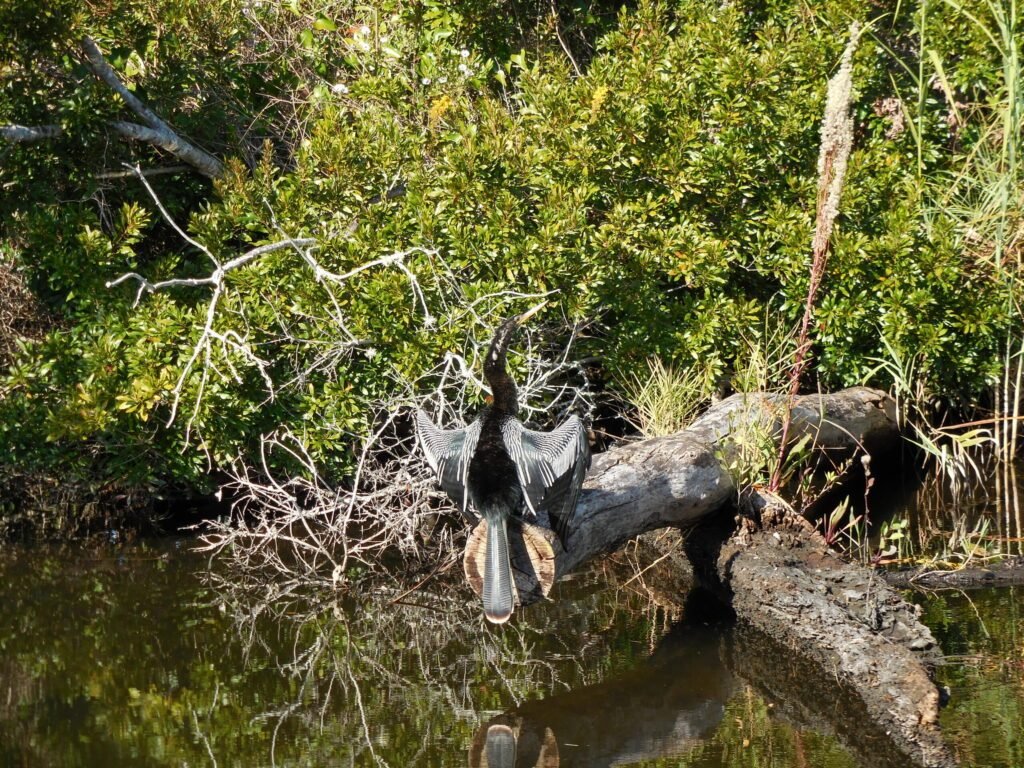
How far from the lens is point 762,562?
16.1ft

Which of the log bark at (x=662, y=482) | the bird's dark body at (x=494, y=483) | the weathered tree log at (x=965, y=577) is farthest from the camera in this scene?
the weathered tree log at (x=965, y=577)

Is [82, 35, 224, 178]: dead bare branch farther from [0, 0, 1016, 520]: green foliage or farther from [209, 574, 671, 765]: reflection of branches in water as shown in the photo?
[209, 574, 671, 765]: reflection of branches in water

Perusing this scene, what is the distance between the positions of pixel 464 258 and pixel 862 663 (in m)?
3.05

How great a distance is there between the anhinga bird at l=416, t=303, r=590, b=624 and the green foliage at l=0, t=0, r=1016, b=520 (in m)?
1.26

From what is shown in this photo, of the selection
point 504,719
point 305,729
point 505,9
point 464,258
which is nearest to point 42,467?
point 464,258

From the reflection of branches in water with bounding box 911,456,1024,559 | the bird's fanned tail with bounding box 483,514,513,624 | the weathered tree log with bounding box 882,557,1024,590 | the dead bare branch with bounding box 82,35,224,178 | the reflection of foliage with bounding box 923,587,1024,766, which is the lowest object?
the reflection of branches in water with bounding box 911,456,1024,559

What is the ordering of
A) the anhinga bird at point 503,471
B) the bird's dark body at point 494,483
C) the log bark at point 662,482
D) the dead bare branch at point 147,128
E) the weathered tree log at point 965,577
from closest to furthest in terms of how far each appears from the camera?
1. the anhinga bird at point 503,471
2. the bird's dark body at point 494,483
3. the log bark at point 662,482
4. the weathered tree log at point 965,577
5. the dead bare branch at point 147,128

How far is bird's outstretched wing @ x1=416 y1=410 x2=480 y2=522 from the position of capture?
441cm

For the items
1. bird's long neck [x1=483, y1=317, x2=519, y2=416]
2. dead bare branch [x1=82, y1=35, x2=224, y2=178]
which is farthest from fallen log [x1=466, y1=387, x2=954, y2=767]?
dead bare branch [x1=82, y1=35, x2=224, y2=178]

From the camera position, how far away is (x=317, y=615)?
554 centimetres

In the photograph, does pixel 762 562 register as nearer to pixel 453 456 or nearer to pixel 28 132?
pixel 453 456

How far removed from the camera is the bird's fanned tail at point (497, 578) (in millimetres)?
4078

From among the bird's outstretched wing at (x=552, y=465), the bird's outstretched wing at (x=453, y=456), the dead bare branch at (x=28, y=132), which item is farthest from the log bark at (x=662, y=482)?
the dead bare branch at (x=28, y=132)

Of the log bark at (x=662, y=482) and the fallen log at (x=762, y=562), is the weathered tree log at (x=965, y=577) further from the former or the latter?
the log bark at (x=662, y=482)
